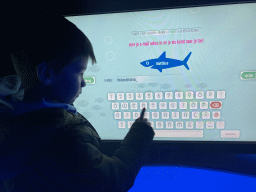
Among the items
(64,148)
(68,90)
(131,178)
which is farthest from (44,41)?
(131,178)

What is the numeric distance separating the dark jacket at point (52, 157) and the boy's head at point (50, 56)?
0.06 metres

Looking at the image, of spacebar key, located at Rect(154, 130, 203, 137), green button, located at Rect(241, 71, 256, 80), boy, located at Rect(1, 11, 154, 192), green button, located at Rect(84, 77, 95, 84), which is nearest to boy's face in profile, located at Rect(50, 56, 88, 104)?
boy, located at Rect(1, 11, 154, 192)

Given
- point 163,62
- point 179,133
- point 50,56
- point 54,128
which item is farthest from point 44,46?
point 179,133

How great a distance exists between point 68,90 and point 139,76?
0.22 m

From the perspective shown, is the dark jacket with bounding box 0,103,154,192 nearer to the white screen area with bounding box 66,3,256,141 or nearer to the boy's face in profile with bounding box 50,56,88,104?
the boy's face in profile with bounding box 50,56,88,104

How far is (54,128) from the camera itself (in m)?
0.37

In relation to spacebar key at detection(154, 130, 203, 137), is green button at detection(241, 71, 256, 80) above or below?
above

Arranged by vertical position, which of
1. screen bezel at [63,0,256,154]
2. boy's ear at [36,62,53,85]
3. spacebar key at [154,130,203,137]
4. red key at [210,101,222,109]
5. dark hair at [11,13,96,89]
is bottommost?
screen bezel at [63,0,256,154]

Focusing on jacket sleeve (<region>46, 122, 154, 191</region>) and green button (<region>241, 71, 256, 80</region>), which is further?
green button (<region>241, 71, 256, 80</region>)

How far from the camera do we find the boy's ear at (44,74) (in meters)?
0.40

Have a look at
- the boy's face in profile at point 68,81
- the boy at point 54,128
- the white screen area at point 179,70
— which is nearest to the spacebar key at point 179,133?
the white screen area at point 179,70

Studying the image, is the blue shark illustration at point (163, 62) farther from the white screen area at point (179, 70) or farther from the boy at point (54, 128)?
the boy at point (54, 128)

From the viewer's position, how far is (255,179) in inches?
22.3

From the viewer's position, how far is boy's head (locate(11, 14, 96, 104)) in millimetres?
402
